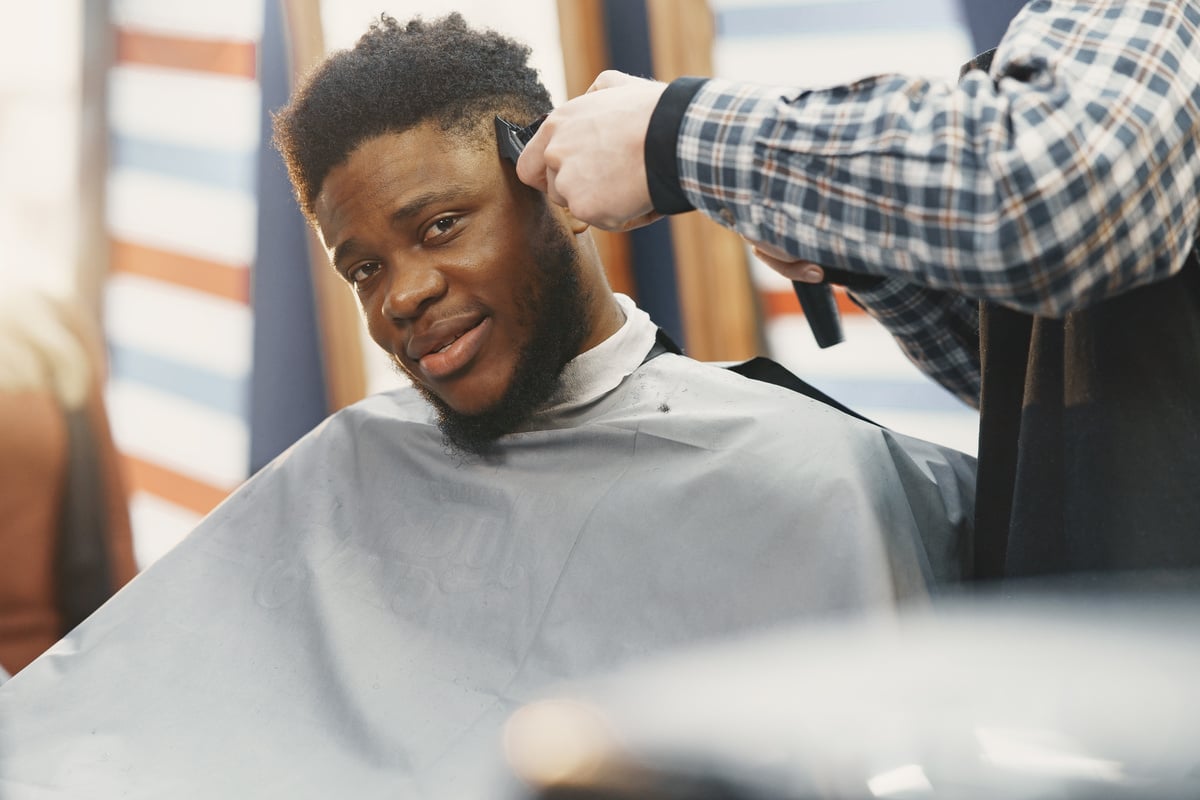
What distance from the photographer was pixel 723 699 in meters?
0.98

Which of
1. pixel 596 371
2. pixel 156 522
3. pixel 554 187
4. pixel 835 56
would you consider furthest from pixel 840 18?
pixel 156 522

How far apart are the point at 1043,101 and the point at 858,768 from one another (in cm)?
64

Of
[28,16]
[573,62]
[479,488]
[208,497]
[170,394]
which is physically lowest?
[208,497]

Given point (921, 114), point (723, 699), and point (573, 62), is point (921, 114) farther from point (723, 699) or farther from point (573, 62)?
point (573, 62)

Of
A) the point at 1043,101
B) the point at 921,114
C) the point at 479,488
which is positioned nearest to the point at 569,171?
the point at 921,114

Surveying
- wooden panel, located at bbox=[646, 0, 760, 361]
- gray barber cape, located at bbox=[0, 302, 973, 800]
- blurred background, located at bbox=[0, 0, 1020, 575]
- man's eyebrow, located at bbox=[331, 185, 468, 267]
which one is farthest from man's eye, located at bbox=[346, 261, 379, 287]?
blurred background, located at bbox=[0, 0, 1020, 575]

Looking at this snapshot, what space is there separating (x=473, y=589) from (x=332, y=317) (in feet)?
8.91

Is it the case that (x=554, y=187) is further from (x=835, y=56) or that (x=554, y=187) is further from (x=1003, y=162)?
(x=835, y=56)

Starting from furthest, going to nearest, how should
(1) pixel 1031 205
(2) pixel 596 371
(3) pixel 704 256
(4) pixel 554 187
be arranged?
(3) pixel 704 256 < (2) pixel 596 371 < (4) pixel 554 187 < (1) pixel 1031 205

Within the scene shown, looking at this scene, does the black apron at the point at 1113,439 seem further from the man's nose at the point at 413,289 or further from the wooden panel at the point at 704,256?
the wooden panel at the point at 704,256

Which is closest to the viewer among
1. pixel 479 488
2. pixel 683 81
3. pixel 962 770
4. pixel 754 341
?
pixel 962 770

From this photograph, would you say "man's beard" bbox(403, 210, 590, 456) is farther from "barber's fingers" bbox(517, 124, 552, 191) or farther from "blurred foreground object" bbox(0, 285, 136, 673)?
"blurred foreground object" bbox(0, 285, 136, 673)

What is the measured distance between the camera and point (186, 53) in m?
4.18

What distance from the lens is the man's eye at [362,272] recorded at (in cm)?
182
